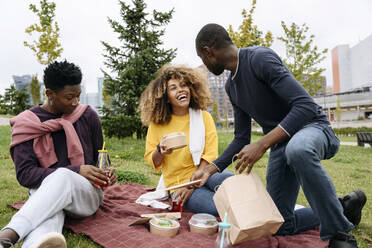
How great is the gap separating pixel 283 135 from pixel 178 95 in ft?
5.10

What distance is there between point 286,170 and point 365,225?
1314mm

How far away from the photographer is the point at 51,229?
6.76 ft

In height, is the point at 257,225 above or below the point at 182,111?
below

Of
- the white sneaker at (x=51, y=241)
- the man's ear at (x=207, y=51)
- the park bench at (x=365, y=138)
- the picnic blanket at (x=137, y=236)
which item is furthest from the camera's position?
the park bench at (x=365, y=138)

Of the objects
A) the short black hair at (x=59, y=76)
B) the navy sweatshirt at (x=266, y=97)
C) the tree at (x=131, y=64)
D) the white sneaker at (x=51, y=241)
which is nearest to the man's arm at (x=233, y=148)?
the navy sweatshirt at (x=266, y=97)

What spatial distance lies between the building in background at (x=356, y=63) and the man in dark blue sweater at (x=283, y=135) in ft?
277

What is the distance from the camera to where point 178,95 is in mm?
3258

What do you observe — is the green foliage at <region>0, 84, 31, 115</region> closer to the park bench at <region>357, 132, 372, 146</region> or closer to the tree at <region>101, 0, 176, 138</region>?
the tree at <region>101, 0, 176, 138</region>

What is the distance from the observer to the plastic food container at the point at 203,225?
7.95ft

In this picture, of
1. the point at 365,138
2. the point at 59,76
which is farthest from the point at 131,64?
the point at 365,138

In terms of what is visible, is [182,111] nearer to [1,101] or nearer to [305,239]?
[305,239]

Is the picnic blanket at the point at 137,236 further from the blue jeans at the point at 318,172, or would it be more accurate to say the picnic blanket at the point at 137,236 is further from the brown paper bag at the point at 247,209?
the blue jeans at the point at 318,172

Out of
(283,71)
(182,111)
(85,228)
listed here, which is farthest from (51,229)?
(283,71)

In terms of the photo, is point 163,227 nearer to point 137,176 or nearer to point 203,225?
point 203,225
